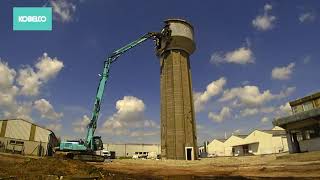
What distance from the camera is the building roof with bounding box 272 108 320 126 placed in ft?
104

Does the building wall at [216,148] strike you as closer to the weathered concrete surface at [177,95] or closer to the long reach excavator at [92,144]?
the weathered concrete surface at [177,95]

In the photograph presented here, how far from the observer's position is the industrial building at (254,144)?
6456 centimetres

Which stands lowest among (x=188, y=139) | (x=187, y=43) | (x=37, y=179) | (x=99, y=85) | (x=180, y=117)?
(x=37, y=179)

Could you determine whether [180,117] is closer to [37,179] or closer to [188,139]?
[188,139]

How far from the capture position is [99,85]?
4441 centimetres

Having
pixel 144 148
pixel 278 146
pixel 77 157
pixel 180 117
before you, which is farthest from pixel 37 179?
pixel 144 148

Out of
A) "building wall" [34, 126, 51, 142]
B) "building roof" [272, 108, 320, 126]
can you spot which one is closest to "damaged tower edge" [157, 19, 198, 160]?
"building roof" [272, 108, 320, 126]

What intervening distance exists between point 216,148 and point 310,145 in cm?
5749

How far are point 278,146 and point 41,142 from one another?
1928 inches

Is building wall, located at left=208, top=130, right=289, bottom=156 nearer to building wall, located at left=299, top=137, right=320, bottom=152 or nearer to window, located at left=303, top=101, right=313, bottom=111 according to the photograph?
window, located at left=303, top=101, right=313, bottom=111

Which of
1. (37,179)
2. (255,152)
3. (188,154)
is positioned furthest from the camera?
(255,152)

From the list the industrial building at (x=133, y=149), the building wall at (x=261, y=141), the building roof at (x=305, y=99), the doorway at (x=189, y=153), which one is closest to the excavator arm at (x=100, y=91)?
the doorway at (x=189, y=153)

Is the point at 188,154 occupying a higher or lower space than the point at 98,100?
lower

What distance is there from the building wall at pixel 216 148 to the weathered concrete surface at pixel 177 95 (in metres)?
36.6
